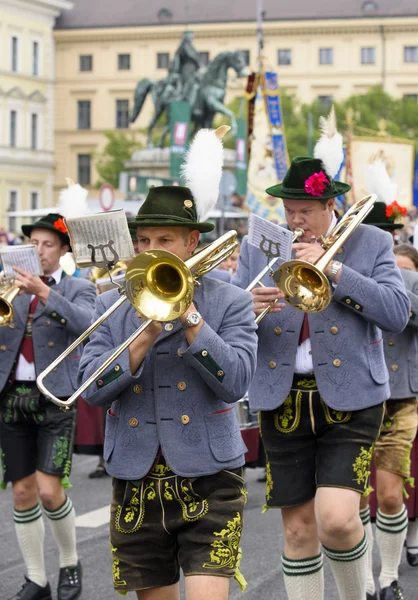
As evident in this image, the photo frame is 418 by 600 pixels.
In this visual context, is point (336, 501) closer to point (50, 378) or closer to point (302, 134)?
point (50, 378)

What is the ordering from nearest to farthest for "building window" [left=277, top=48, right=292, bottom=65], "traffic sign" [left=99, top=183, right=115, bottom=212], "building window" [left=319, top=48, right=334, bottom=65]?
"traffic sign" [left=99, top=183, right=115, bottom=212]
"building window" [left=319, top=48, right=334, bottom=65]
"building window" [left=277, top=48, right=292, bottom=65]

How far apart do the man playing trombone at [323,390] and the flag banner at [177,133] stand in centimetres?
2144

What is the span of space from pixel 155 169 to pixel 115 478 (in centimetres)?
3634

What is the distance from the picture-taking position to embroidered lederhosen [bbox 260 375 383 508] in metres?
5.38

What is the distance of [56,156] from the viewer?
299 ft

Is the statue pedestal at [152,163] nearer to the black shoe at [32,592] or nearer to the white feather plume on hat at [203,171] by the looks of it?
the black shoe at [32,592]

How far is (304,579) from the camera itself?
5.42 metres

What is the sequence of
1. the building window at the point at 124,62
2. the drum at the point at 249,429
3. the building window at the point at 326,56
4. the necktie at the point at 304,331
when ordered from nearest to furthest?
the necktie at the point at 304,331, the drum at the point at 249,429, the building window at the point at 326,56, the building window at the point at 124,62

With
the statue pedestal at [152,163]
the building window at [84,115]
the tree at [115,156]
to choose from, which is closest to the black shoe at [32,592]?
the statue pedestal at [152,163]

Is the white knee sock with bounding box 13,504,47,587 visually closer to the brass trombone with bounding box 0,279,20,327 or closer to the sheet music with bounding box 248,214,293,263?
the brass trombone with bounding box 0,279,20,327

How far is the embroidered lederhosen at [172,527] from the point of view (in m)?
4.42

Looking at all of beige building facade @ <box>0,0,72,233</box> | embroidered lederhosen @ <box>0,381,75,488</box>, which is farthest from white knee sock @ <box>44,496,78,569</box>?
beige building facade @ <box>0,0,72,233</box>

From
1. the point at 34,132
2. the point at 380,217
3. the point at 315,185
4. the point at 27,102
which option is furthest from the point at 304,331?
the point at 34,132

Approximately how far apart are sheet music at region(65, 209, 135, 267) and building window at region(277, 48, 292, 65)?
8503 centimetres
